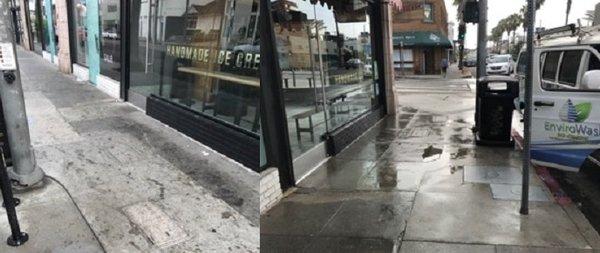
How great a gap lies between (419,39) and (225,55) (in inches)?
1210

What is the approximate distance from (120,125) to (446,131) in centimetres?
587

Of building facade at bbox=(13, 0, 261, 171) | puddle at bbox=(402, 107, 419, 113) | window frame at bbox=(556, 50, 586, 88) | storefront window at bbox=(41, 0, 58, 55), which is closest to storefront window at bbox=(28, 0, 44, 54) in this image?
storefront window at bbox=(41, 0, 58, 55)

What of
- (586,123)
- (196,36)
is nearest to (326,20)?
(196,36)

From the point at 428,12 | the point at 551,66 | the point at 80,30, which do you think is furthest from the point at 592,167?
the point at 428,12

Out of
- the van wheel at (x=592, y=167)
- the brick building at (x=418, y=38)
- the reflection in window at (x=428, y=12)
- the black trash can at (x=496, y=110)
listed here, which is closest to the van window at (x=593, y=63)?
the van wheel at (x=592, y=167)

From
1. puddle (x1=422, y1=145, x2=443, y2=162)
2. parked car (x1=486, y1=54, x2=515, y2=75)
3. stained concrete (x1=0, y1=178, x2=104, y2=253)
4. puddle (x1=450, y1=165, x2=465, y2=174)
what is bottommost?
puddle (x1=450, y1=165, x2=465, y2=174)

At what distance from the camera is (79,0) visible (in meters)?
13.6

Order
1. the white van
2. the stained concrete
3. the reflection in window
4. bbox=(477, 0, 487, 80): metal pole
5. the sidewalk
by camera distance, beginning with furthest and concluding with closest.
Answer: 1. the reflection in window
2. bbox=(477, 0, 487, 80): metal pole
3. the white van
4. the sidewalk
5. the stained concrete

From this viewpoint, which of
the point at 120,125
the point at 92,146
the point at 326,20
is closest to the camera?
the point at 92,146

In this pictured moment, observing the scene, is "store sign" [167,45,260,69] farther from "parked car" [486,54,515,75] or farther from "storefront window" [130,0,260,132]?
"parked car" [486,54,515,75]

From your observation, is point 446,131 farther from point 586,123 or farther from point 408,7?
point 408,7

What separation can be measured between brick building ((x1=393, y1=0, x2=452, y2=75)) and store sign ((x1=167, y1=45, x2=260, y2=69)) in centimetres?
2922

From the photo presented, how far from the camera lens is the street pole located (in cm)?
502

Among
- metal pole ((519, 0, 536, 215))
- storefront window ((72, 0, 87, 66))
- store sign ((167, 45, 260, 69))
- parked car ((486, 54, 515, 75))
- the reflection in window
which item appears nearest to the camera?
metal pole ((519, 0, 536, 215))
